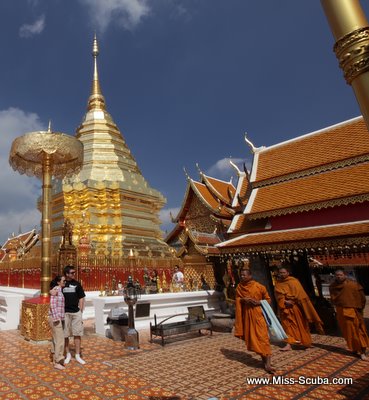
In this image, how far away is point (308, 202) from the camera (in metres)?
7.83

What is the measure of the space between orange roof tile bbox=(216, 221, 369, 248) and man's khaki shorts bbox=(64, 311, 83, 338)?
13.2 feet

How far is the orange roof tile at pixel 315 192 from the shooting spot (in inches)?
290

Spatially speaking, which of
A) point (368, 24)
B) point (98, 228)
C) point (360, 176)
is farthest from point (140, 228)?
point (368, 24)

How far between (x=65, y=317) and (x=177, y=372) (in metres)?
2.13

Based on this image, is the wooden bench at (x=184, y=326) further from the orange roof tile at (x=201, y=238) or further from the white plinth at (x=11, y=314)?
the orange roof tile at (x=201, y=238)

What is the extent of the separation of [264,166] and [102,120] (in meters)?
15.1

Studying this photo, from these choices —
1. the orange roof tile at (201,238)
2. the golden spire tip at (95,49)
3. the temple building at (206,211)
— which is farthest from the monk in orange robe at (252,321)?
the golden spire tip at (95,49)

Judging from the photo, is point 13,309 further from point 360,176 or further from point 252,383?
point 360,176

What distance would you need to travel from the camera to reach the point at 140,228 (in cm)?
1880

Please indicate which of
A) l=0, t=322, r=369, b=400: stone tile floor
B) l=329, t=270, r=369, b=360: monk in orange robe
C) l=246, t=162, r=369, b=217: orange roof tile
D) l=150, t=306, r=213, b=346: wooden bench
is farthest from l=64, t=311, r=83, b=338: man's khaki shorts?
l=246, t=162, r=369, b=217: orange roof tile

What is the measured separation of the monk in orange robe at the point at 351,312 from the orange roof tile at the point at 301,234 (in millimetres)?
1129

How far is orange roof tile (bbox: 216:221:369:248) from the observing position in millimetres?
6641

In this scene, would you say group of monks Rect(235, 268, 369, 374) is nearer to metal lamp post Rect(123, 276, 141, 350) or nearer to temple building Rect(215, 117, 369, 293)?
temple building Rect(215, 117, 369, 293)

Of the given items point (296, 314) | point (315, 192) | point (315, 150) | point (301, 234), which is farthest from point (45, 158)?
point (315, 150)
